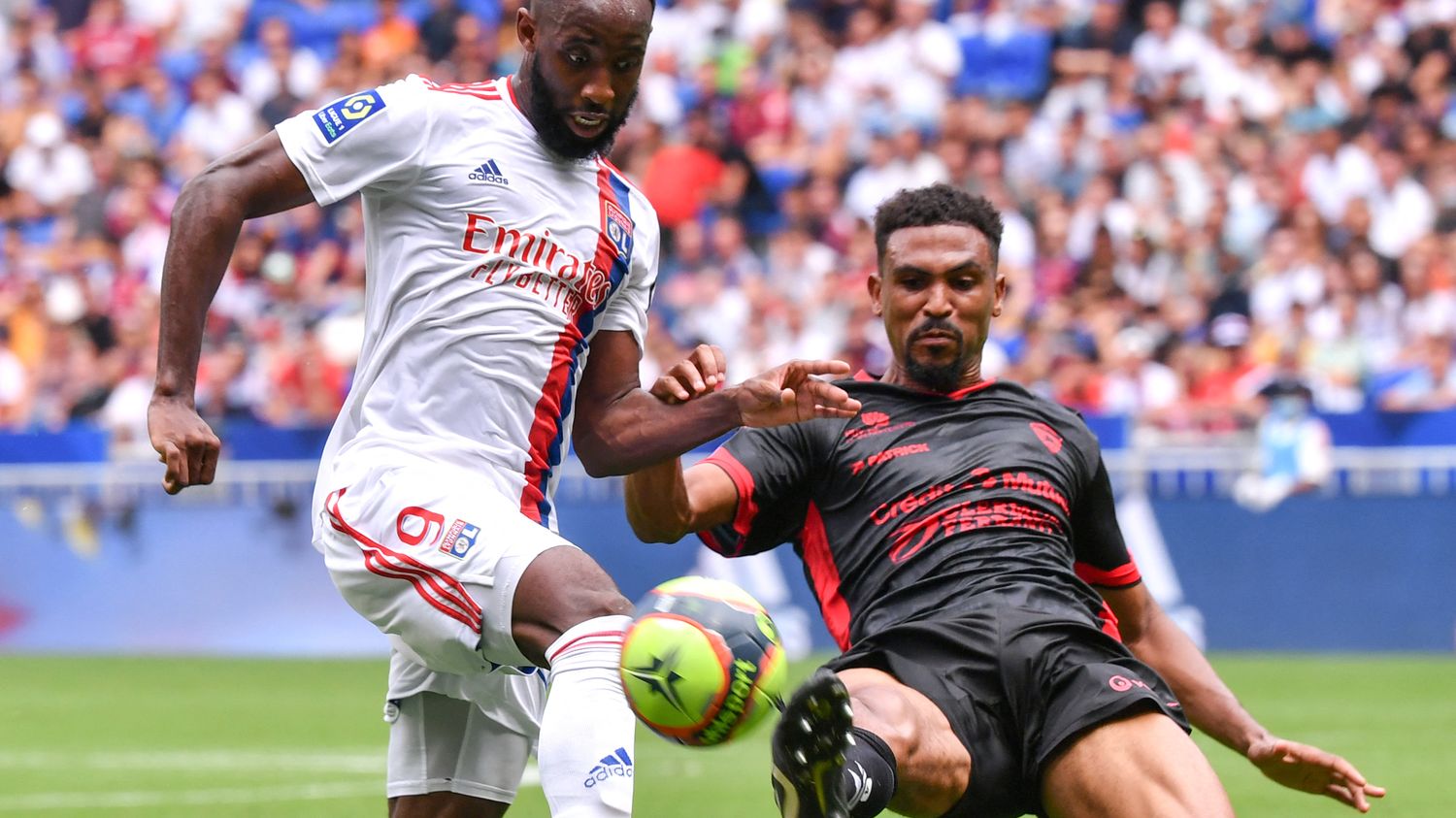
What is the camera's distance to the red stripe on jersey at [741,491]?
5.60 m

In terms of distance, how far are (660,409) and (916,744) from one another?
102cm

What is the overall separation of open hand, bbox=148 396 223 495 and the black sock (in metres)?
1.52

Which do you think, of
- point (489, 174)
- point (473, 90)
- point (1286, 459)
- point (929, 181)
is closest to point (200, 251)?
point (489, 174)

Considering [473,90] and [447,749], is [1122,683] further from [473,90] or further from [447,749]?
[473,90]

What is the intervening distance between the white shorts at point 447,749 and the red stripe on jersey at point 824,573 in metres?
0.97

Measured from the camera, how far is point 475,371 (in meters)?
4.82

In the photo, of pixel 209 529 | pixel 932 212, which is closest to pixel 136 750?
pixel 209 529

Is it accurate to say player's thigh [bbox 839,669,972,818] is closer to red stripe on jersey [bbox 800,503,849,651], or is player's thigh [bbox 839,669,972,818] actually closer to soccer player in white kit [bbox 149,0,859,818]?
red stripe on jersey [bbox 800,503,849,651]

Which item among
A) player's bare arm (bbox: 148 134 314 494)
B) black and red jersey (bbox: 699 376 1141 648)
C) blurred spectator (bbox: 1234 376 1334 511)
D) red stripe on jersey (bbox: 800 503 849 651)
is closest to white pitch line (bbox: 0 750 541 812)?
red stripe on jersey (bbox: 800 503 849 651)

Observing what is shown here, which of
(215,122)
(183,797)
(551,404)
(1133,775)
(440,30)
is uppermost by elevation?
(551,404)

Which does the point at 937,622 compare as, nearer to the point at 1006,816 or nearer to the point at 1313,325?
the point at 1006,816

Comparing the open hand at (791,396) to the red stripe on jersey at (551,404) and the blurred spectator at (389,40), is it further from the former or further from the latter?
the blurred spectator at (389,40)

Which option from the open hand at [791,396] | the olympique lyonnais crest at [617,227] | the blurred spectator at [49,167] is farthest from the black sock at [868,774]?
the blurred spectator at [49,167]

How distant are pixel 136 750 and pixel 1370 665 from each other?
766cm
